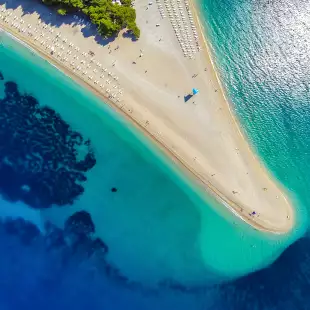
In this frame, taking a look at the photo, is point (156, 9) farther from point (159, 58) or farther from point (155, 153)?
point (155, 153)

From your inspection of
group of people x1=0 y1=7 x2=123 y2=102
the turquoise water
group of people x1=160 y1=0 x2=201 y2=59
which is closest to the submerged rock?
the turquoise water

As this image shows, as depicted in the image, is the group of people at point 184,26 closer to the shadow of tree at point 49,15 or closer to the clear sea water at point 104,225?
the shadow of tree at point 49,15

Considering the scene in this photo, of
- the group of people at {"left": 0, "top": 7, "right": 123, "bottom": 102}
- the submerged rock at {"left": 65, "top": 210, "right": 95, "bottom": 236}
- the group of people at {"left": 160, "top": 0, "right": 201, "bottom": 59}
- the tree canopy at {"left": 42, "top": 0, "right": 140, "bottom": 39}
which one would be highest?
the group of people at {"left": 160, "top": 0, "right": 201, "bottom": 59}

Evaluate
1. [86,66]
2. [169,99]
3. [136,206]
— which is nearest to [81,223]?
[136,206]

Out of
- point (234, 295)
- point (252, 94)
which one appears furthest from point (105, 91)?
point (234, 295)

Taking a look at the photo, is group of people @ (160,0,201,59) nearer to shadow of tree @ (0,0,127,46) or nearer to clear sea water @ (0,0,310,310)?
shadow of tree @ (0,0,127,46)

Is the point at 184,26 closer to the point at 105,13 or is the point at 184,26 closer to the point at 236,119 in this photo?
the point at 105,13

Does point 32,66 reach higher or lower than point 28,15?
lower
